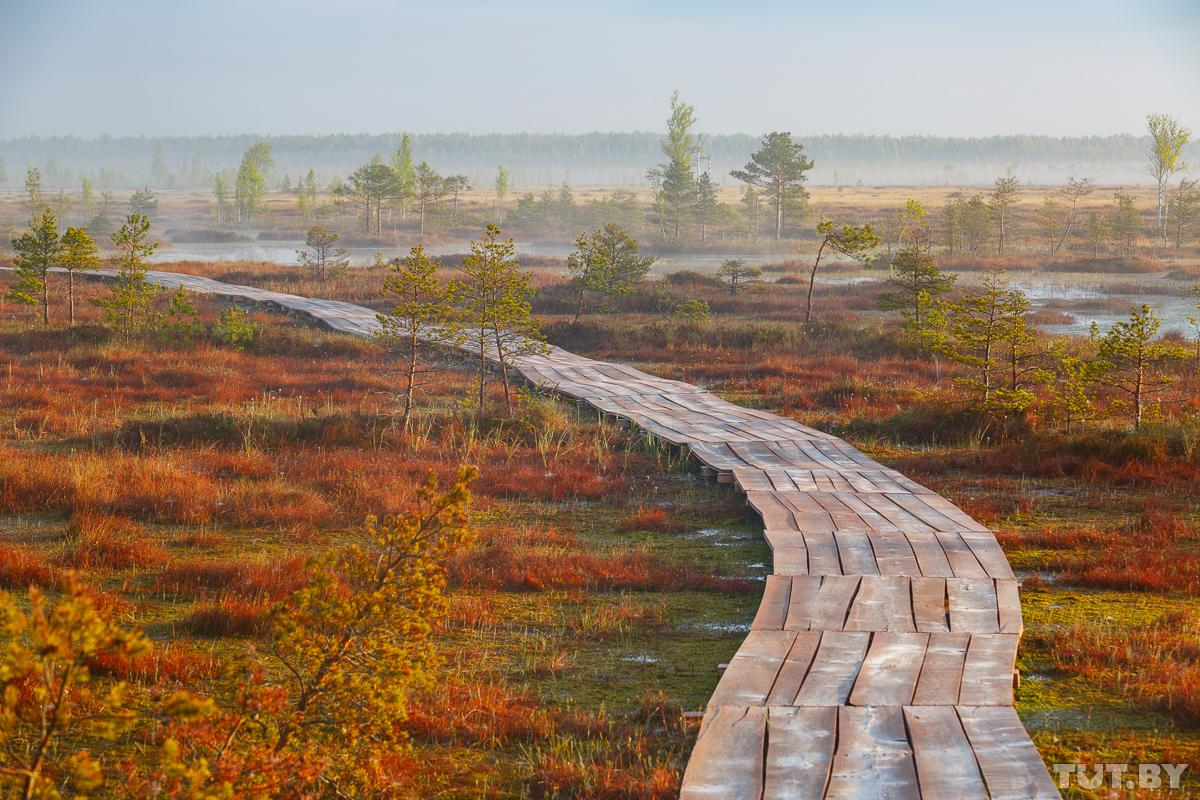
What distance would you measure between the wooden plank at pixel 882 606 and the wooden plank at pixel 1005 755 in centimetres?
109

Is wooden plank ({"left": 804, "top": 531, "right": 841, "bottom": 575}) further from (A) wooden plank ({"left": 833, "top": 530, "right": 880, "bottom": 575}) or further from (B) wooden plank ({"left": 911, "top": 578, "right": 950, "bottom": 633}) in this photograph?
(B) wooden plank ({"left": 911, "top": 578, "right": 950, "bottom": 633})

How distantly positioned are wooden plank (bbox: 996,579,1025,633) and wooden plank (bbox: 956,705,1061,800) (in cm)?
118

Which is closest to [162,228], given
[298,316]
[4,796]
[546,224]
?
[546,224]

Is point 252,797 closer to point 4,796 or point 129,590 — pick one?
point 4,796

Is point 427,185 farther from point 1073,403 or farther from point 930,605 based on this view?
point 930,605

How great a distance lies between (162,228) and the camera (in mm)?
87812

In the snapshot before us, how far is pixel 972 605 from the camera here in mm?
6375

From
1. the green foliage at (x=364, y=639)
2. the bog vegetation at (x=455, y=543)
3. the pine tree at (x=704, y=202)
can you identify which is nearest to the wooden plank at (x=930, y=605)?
the bog vegetation at (x=455, y=543)

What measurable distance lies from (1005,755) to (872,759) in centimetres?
54

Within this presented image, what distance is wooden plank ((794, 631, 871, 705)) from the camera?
4980mm

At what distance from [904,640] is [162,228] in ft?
298

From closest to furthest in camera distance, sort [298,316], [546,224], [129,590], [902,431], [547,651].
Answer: [547,651], [129,590], [902,431], [298,316], [546,224]

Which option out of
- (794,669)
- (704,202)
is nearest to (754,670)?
(794,669)

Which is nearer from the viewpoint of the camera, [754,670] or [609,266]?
[754,670]
